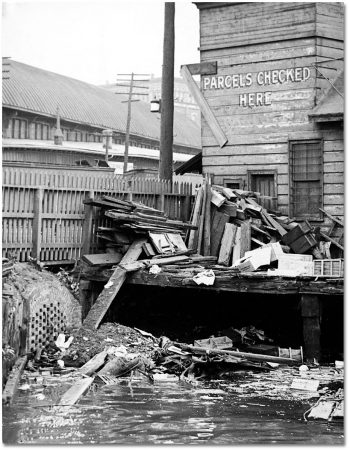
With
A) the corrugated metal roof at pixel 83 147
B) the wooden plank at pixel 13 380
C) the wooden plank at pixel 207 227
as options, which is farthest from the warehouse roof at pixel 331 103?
the corrugated metal roof at pixel 83 147

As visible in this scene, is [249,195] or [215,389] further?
[249,195]

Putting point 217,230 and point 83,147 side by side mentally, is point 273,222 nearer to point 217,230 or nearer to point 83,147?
point 217,230

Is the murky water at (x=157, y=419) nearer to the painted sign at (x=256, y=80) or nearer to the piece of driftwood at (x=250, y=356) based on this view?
the piece of driftwood at (x=250, y=356)

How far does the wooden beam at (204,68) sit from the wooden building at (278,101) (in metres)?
0.08

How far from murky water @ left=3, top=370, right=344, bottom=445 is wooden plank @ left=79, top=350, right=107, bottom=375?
0.60m

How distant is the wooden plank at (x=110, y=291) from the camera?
49.3ft

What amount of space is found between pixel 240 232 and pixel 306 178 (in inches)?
113

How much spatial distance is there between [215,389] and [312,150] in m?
8.87

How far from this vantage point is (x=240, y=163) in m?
20.8

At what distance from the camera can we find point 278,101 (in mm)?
19859

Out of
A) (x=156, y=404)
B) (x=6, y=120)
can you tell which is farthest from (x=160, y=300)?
(x=6, y=120)

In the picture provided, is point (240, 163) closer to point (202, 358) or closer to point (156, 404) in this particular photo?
point (202, 358)

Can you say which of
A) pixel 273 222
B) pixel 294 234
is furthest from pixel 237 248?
pixel 273 222

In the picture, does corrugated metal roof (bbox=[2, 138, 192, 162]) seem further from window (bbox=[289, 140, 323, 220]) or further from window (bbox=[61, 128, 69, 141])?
window (bbox=[289, 140, 323, 220])
